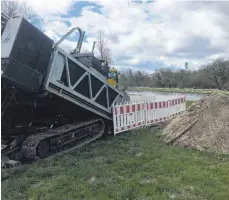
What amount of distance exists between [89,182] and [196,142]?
344 cm

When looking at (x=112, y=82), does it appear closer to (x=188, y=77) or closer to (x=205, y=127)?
(x=205, y=127)

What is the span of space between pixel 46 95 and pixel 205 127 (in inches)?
157

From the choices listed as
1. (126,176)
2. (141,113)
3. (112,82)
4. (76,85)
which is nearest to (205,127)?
(112,82)

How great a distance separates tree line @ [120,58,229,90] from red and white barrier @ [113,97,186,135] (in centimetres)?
4317

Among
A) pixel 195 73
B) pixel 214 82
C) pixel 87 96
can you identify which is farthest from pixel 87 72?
pixel 195 73

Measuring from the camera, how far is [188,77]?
6912 cm

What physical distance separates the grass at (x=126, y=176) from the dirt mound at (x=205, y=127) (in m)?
0.40

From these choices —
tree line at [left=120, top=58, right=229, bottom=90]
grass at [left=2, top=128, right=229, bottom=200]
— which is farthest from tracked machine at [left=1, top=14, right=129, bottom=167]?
tree line at [left=120, top=58, right=229, bottom=90]

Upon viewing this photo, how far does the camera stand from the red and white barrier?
34.9 feet

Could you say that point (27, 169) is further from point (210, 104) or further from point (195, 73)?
point (195, 73)

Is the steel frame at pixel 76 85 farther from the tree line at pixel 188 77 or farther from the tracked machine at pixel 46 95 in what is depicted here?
the tree line at pixel 188 77

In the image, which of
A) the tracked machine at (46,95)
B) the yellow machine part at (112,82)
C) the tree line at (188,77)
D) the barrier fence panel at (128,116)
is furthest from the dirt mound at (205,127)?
the tree line at (188,77)

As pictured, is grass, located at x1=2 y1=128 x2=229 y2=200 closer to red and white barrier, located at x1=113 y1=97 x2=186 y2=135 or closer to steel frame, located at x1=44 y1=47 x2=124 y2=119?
steel frame, located at x1=44 y1=47 x2=124 y2=119

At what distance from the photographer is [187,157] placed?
22.9 ft
